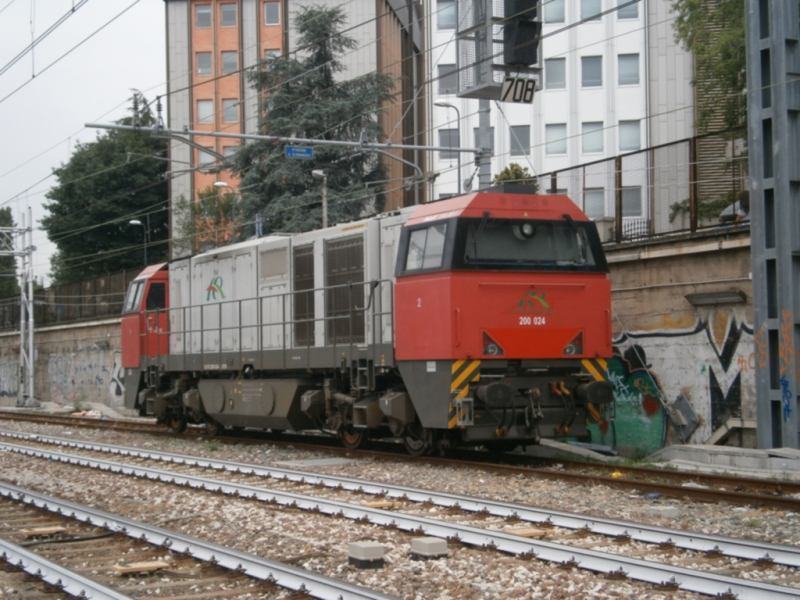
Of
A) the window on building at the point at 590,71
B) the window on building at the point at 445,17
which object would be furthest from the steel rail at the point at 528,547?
the window on building at the point at 445,17

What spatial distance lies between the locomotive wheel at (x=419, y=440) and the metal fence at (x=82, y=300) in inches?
925

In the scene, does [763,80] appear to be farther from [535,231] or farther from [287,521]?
[287,521]

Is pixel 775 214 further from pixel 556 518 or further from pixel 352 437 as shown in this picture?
pixel 352 437

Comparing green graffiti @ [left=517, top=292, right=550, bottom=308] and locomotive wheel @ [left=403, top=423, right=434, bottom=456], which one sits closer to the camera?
green graffiti @ [left=517, top=292, right=550, bottom=308]

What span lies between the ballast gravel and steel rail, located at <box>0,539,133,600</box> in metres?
1.52

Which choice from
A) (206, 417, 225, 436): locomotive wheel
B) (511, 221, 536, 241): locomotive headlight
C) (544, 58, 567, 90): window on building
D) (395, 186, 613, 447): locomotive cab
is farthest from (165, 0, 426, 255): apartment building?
(511, 221, 536, 241): locomotive headlight

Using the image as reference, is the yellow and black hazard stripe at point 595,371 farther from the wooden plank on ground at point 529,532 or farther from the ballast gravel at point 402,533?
the wooden plank on ground at point 529,532

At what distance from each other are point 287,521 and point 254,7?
2104 inches

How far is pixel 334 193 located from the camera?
33.2 meters

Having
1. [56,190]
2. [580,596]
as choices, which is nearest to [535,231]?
[580,596]

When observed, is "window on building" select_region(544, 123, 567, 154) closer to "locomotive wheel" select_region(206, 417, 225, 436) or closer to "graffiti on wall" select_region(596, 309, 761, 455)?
"locomotive wheel" select_region(206, 417, 225, 436)

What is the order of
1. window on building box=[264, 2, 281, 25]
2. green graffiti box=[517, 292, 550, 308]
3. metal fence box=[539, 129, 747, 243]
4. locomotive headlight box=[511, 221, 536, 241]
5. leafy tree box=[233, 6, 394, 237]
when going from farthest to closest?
window on building box=[264, 2, 281, 25] → leafy tree box=[233, 6, 394, 237] → metal fence box=[539, 129, 747, 243] → locomotive headlight box=[511, 221, 536, 241] → green graffiti box=[517, 292, 550, 308]

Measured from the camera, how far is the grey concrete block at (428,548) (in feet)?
23.4

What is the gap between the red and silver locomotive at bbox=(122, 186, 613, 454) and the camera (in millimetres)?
12227
